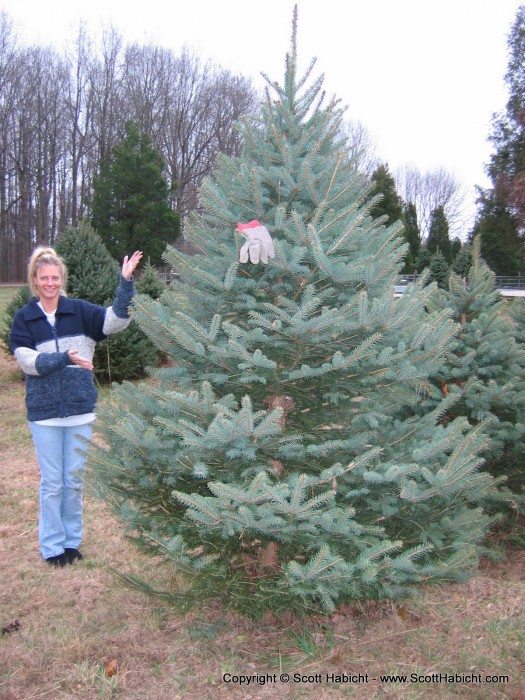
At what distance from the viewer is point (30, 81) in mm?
38656

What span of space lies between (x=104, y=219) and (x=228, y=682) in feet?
89.5

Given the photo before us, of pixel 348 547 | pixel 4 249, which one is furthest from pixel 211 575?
pixel 4 249

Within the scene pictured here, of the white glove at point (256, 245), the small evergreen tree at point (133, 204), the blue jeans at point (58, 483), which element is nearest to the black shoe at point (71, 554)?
the blue jeans at point (58, 483)

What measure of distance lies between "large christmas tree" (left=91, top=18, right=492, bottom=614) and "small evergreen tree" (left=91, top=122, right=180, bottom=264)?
24.9 meters

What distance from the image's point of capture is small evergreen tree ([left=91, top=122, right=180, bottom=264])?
2772cm

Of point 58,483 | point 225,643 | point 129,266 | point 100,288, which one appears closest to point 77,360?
point 129,266

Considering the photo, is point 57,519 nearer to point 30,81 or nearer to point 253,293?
point 253,293

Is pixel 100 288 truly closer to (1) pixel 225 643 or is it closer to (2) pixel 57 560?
(2) pixel 57 560

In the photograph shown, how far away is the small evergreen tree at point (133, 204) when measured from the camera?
27.7m

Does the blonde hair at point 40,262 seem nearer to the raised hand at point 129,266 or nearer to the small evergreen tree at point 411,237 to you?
the raised hand at point 129,266

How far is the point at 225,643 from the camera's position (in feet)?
10.7

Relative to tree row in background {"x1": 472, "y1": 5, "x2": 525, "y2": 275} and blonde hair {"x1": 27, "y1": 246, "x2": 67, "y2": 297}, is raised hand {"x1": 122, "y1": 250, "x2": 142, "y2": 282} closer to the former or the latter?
blonde hair {"x1": 27, "y1": 246, "x2": 67, "y2": 297}

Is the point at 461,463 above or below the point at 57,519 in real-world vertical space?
above

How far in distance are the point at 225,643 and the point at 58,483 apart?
1.73 meters
